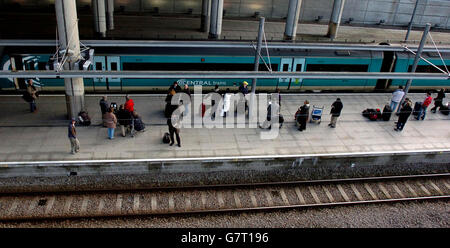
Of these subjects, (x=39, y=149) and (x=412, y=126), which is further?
(x=412, y=126)

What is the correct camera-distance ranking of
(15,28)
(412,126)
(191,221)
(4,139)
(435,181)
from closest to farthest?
(191,221) → (4,139) → (435,181) → (412,126) → (15,28)


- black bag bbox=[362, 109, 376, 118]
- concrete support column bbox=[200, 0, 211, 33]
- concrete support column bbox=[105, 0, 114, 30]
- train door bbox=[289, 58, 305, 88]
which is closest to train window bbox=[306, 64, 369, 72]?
train door bbox=[289, 58, 305, 88]

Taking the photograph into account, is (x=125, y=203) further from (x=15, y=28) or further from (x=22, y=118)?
(x=15, y=28)

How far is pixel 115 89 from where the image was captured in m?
19.0

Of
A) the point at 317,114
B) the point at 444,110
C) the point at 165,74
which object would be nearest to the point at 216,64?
the point at 317,114

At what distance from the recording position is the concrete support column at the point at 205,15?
101 ft

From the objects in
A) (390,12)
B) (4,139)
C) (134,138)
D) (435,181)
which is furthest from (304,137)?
(390,12)

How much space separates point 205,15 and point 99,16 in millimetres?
7987

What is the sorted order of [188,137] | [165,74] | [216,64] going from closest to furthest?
[165,74] → [188,137] → [216,64]

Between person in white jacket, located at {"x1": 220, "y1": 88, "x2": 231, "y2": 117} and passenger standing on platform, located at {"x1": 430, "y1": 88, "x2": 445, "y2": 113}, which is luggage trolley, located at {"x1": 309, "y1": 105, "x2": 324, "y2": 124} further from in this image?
passenger standing on platform, located at {"x1": 430, "y1": 88, "x2": 445, "y2": 113}

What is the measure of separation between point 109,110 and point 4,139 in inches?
151

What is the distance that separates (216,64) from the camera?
19.6m

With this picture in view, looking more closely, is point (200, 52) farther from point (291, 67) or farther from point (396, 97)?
point (396, 97)

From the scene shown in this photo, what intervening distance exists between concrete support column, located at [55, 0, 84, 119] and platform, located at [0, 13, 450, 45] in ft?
40.0
